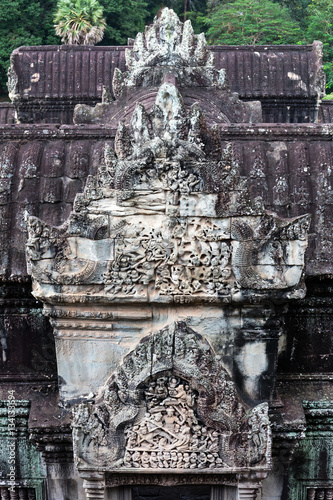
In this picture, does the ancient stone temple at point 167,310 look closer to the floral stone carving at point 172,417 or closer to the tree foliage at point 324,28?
the floral stone carving at point 172,417

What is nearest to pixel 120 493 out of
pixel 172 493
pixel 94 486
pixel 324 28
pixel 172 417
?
pixel 94 486

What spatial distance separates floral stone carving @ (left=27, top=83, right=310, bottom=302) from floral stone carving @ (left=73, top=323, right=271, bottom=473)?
1.32 feet

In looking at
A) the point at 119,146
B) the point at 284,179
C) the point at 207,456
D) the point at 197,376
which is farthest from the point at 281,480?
the point at 119,146

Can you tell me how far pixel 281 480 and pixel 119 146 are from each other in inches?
114

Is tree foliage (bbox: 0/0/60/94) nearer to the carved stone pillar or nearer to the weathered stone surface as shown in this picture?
the weathered stone surface

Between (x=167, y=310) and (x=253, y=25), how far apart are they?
27.2 meters

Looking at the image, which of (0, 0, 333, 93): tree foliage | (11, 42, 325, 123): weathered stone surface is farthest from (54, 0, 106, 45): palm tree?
(11, 42, 325, 123): weathered stone surface

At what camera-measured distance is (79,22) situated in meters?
28.3

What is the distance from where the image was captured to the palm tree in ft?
92.2

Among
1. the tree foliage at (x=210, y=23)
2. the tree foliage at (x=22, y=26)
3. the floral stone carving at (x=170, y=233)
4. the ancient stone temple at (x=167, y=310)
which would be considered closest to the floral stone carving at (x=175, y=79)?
the ancient stone temple at (x=167, y=310)

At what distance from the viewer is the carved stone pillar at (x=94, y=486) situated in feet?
16.1

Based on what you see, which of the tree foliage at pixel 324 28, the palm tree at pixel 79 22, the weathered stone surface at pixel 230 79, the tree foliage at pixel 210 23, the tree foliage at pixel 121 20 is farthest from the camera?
the tree foliage at pixel 121 20

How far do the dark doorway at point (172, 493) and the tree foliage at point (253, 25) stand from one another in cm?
2565

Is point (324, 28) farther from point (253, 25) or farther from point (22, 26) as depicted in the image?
point (22, 26)
